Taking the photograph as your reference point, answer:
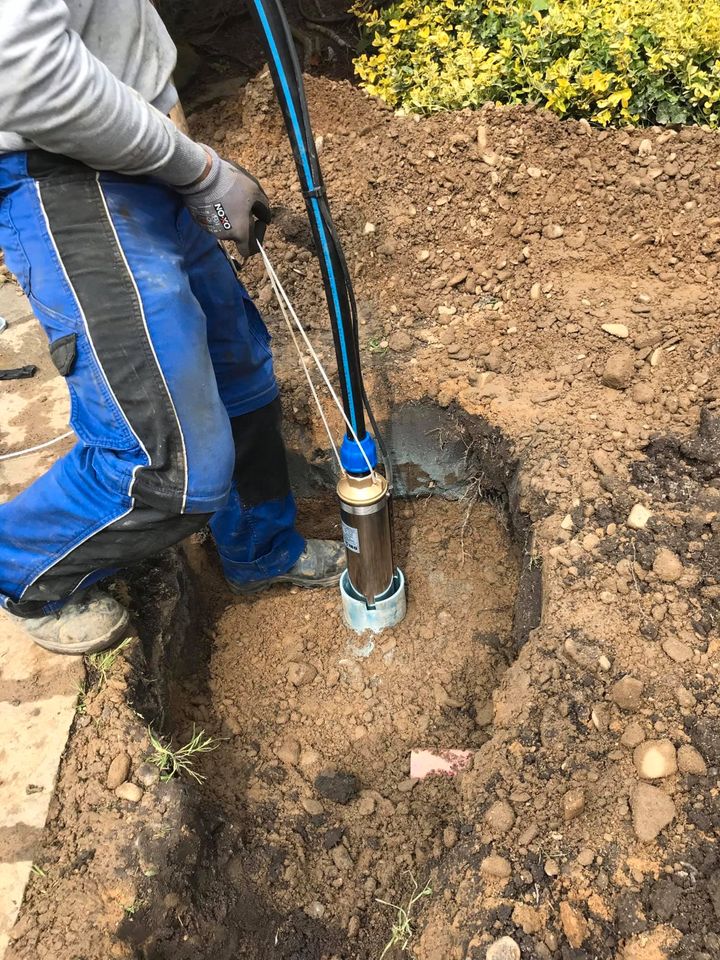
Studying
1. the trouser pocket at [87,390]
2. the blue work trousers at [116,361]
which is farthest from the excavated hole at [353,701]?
the trouser pocket at [87,390]

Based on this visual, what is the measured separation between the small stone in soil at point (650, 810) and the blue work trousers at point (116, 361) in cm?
124

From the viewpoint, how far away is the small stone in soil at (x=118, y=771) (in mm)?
1783

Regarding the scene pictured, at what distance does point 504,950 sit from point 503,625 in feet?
4.04

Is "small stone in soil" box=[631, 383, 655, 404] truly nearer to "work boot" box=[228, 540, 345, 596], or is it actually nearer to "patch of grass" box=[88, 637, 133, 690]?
"work boot" box=[228, 540, 345, 596]

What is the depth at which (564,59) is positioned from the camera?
3166mm

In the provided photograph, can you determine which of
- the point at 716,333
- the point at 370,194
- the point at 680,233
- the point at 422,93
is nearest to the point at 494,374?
the point at 716,333

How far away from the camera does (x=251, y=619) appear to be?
2713 mm

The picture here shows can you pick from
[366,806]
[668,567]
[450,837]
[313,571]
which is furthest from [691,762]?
[313,571]

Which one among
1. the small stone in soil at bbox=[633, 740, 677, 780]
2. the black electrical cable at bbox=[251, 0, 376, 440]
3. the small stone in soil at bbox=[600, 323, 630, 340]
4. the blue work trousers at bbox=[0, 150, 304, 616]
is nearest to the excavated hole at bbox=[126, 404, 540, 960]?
the small stone in soil at bbox=[633, 740, 677, 780]

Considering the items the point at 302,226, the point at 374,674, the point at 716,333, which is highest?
the point at 302,226

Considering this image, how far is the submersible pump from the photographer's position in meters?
1.49

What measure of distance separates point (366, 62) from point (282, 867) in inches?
152

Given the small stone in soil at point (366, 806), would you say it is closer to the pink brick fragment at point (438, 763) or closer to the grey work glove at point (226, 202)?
the pink brick fragment at point (438, 763)

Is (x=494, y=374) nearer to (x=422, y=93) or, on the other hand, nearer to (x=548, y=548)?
(x=548, y=548)
